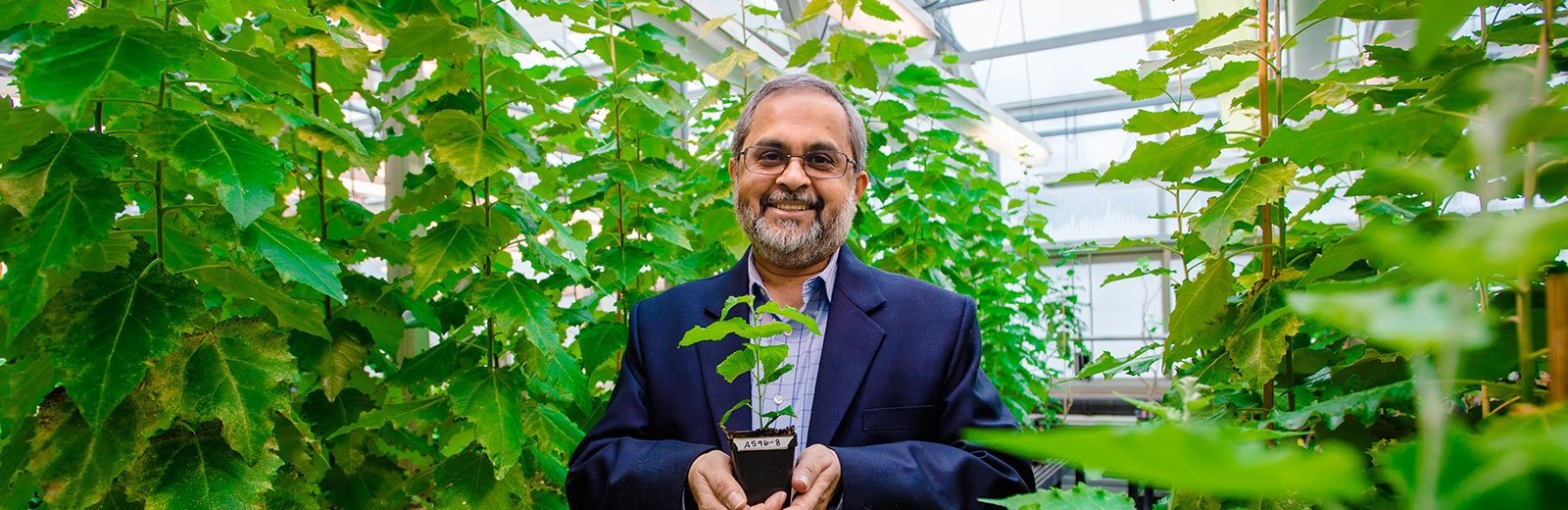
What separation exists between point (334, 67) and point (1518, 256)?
5.54 feet

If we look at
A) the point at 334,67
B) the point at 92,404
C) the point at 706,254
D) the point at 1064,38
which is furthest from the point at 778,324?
the point at 1064,38

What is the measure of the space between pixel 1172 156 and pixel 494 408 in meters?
0.96

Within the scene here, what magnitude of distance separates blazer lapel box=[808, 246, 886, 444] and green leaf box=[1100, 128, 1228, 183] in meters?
0.57

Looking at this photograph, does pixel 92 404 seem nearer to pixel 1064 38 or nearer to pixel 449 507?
pixel 449 507

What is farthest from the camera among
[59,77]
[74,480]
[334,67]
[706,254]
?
[706,254]

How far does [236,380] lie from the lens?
1.04 meters

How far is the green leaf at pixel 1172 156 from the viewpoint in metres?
1.03

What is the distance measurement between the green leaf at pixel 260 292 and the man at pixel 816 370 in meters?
0.46

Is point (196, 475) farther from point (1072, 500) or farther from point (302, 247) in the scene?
point (1072, 500)

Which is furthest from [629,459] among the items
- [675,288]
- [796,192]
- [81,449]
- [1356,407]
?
[1356,407]

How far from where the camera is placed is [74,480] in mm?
998

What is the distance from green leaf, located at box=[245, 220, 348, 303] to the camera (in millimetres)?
1096

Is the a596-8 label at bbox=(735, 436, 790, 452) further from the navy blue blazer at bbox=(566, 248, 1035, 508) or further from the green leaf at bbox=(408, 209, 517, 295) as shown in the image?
the green leaf at bbox=(408, 209, 517, 295)

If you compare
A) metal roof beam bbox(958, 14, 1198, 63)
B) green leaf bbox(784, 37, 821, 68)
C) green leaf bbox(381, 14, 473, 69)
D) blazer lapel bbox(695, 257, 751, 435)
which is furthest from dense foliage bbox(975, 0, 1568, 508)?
metal roof beam bbox(958, 14, 1198, 63)
